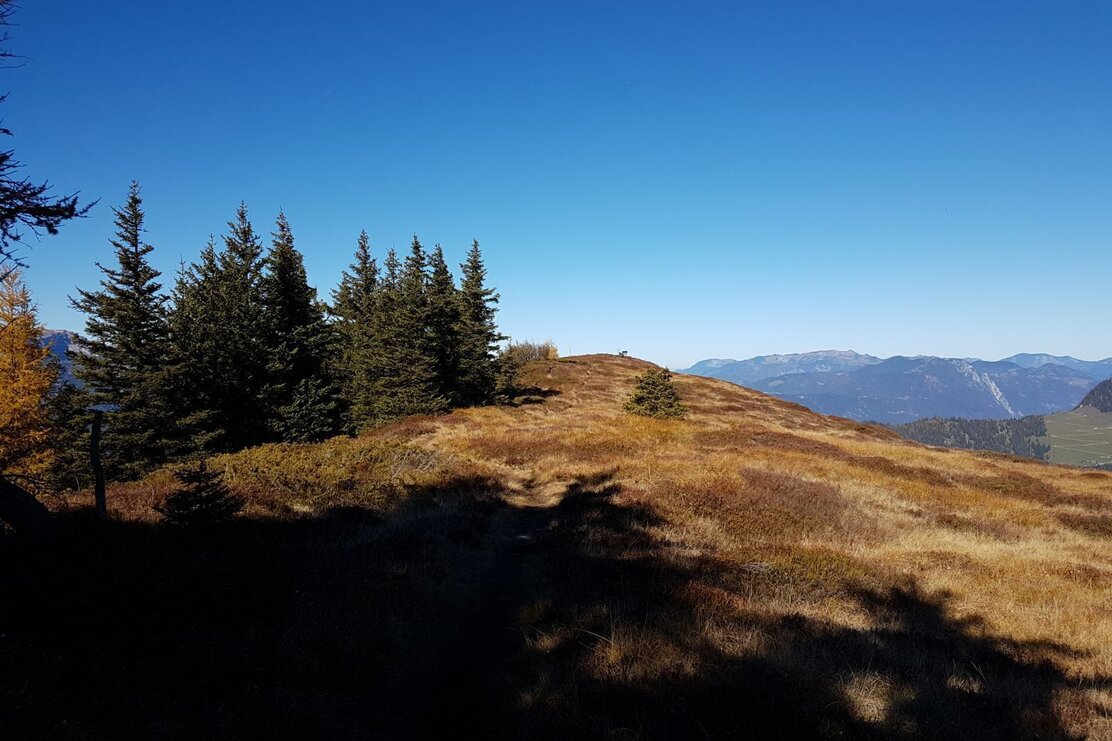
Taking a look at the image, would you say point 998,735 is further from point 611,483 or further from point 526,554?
point 611,483

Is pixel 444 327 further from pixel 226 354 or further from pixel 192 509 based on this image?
pixel 192 509

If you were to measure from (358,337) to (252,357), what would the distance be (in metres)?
9.25

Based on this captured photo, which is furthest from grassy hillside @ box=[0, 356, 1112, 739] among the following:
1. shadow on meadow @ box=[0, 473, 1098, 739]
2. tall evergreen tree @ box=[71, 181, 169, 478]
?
tall evergreen tree @ box=[71, 181, 169, 478]

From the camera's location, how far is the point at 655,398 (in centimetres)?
3134

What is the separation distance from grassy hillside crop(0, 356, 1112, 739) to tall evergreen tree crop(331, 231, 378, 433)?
54.9ft

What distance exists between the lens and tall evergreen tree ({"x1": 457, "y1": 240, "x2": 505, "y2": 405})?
34.8 m

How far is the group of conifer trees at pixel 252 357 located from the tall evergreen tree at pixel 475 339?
101 millimetres

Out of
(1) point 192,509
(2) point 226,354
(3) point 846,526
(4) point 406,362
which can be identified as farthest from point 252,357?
(3) point 846,526

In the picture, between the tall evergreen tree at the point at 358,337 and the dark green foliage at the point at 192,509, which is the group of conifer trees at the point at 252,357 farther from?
the dark green foliage at the point at 192,509

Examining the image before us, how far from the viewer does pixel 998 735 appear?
4.52 m

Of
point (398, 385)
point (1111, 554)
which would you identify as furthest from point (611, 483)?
point (398, 385)

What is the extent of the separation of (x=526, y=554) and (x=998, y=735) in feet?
23.9

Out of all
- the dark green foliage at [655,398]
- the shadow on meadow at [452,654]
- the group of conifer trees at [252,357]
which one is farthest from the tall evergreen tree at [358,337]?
the shadow on meadow at [452,654]

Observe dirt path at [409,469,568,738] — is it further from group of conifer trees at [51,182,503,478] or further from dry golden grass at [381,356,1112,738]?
group of conifer trees at [51,182,503,478]
